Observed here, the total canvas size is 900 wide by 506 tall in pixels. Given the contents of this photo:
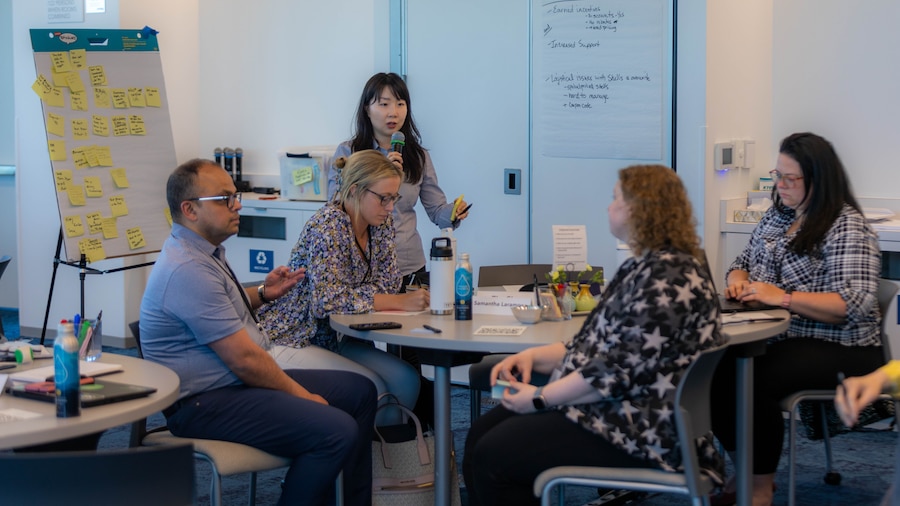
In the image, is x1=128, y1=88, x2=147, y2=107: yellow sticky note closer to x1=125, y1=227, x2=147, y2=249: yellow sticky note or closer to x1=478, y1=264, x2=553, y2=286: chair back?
x1=125, y1=227, x2=147, y2=249: yellow sticky note

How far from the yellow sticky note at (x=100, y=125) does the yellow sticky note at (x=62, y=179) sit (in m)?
0.28

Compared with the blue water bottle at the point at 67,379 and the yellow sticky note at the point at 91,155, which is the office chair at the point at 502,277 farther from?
the yellow sticky note at the point at 91,155

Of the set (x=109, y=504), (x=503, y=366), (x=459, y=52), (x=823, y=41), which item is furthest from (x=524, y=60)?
(x=109, y=504)

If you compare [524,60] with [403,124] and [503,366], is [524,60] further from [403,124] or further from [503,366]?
[503,366]

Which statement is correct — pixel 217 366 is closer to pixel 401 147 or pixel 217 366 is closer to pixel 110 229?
pixel 401 147

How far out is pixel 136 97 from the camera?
18.5 feet

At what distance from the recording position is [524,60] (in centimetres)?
504

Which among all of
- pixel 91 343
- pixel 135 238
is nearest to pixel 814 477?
pixel 91 343

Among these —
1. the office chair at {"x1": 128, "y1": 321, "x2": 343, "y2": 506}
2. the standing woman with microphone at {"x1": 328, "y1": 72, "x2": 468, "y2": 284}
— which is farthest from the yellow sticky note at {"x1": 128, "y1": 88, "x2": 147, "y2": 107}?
the office chair at {"x1": 128, "y1": 321, "x2": 343, "y2": 506}

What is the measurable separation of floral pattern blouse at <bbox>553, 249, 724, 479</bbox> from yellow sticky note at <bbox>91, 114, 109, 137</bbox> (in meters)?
3.81

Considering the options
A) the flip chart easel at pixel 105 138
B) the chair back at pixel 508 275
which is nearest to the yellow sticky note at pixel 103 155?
the flip chart easel at pixel 105 138

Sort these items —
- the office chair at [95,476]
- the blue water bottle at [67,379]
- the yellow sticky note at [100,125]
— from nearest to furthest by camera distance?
the office chair at [95,476] < the blue water bottle at [67,379] < the yellow sticky note at [100,125]

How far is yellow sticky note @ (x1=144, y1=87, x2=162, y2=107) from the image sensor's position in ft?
18.7

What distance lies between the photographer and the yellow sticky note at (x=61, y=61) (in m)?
5.34
